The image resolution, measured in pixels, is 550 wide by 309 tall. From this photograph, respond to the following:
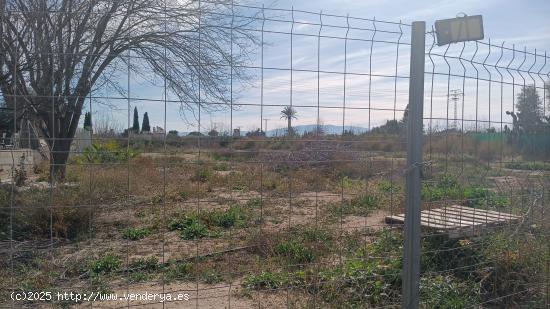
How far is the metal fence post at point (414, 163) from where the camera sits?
9.12 ft

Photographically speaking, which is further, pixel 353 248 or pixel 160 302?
pixel 353 248

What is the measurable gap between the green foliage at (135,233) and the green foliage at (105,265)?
117cm

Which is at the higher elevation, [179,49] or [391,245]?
[179,49]

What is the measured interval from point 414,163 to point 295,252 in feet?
7.48

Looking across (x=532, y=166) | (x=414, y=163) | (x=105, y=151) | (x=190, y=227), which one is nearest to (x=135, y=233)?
(x=190, y=227)

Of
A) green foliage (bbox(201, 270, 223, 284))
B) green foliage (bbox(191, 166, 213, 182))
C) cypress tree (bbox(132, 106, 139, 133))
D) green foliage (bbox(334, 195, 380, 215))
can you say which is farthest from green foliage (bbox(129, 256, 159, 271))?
green foliage (bbox(191, 166, 213, 182))

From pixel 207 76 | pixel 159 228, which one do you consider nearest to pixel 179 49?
pixel 207 76

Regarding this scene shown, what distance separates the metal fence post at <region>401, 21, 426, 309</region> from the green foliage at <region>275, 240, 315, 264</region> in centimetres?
190

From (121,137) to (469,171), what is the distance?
131 inches

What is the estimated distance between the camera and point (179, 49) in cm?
678

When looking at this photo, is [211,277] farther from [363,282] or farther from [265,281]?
[363,282]

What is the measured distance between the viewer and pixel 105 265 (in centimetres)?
459

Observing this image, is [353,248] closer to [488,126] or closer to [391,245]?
[391,245]

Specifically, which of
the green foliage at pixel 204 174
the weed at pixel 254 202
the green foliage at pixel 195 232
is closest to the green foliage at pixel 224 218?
the green foliage at pixel 195 232
